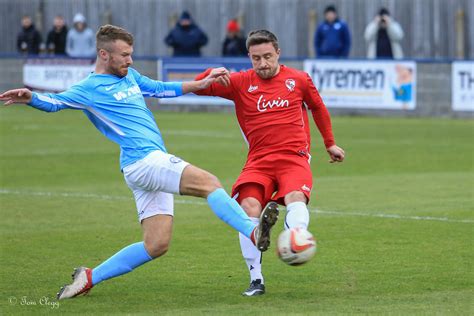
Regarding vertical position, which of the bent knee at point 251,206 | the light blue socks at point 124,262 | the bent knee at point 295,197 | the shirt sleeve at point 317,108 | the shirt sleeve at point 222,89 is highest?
the shirt sleeve at point 222,89

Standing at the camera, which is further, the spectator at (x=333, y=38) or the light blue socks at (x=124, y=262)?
the spectator at (x=333, y=38)

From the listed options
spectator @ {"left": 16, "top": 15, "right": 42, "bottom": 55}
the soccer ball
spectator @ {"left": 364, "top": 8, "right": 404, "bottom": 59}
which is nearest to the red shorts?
the soccer ball

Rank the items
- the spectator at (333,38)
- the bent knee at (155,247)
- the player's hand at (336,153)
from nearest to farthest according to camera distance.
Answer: the bent knee at (155,247) → the player's hand at (336,153) → the spectator at (333,38)

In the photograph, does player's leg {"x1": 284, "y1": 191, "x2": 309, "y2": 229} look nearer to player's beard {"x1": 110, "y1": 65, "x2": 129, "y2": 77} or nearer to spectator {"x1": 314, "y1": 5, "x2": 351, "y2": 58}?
player's beard {"x1": 110, "y1": 65, "x2": 129, "y2": 77}

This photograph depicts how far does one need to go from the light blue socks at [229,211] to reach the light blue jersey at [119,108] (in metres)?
0.65

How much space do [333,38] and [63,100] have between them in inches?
826

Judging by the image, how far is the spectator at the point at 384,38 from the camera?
29469 mm

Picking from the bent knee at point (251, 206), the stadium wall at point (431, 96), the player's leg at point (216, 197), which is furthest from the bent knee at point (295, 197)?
the stadium wall at point (431, 96)

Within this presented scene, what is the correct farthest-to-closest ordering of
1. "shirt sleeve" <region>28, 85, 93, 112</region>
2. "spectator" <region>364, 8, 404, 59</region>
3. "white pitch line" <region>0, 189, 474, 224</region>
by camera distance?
1. "spectator" <region>364, 8, 404, 59</region>
2. "white pitch line" <region>0, 189, 474, 224</region>
3. "shirt sleeve" <region>28, 85, 93, 112</region>

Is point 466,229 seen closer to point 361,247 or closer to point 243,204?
point 361,247

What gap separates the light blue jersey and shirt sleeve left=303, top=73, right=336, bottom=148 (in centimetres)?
136

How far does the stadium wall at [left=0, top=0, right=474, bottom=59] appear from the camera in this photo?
33.3 m

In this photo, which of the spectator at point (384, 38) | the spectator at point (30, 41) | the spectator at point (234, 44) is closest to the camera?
the spectator at point (384, 38)

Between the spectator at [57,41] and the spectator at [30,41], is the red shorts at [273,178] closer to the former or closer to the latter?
the spectator at [57,41]
